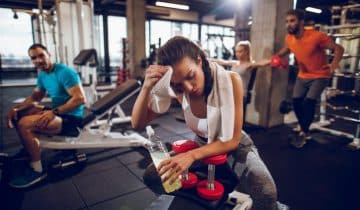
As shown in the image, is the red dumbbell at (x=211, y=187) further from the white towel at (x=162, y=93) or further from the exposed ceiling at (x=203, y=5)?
the exposed ceiling at (x=203, y=5)

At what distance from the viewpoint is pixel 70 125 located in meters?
2.21

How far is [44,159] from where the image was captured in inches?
96.4

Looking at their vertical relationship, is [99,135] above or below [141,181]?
above

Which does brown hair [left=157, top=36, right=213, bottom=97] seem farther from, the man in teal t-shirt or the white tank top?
the man in teal t-shirt

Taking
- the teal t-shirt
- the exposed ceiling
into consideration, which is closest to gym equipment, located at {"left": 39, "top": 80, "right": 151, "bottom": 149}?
the teal t-shirt

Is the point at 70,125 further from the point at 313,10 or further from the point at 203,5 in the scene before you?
the point at 313,10

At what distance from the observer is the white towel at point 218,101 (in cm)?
97

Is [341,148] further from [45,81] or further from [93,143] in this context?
[45,81]

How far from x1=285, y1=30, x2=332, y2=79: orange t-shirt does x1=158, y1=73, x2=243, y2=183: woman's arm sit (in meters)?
2.02

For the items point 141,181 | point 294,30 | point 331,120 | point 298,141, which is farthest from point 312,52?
point 141,181

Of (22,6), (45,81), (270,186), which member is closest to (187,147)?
(270,186)

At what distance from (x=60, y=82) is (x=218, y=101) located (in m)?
1.77

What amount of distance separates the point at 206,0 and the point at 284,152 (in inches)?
270

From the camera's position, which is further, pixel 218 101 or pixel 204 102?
pixel 204 102
